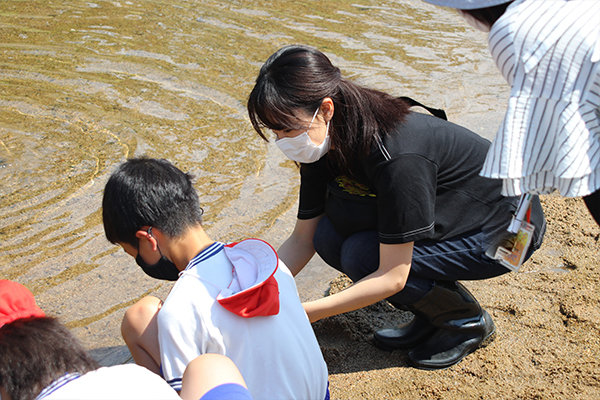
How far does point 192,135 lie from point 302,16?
3.07m

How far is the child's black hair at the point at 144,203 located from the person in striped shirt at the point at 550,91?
85 cm

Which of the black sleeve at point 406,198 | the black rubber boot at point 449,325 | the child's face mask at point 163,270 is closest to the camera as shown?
the black sleeve at point 406,198

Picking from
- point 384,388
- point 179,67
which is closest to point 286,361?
point 384,388

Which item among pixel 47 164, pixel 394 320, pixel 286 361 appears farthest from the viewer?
pixel 47 164

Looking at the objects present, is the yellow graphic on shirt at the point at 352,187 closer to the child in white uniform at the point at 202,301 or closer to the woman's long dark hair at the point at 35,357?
the child in white uniform at the point at 202,301

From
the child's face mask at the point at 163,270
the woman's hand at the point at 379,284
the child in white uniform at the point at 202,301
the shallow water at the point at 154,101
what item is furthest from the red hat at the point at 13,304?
the woman's hand at the point at 379,284

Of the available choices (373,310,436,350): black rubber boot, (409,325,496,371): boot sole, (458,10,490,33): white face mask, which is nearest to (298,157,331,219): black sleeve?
(373,310,436,350): black rubber boot

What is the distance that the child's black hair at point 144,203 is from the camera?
1.82 metres

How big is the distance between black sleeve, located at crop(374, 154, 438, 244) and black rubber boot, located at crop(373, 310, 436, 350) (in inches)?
17.8

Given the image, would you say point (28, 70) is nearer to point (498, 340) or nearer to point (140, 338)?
point (140, 338)

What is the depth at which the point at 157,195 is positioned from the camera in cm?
183

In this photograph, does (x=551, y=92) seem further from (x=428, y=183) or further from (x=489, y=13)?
(x=428, y=183)

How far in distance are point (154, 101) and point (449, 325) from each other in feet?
9.46

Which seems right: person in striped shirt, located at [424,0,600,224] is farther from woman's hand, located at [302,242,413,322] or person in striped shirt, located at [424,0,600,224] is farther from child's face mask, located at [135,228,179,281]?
child's face mask, located at [135,228,179,281]
